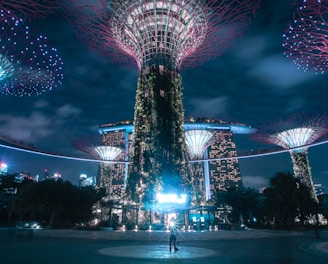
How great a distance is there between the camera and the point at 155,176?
107 ft

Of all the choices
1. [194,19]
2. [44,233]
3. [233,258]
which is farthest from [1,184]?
[233,258]

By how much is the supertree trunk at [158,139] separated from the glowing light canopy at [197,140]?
22.0 meters

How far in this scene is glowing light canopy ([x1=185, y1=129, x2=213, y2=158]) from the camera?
58438 millimetres

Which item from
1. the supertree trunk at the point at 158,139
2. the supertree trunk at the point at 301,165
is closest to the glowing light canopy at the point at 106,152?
the supertree trunk at the point at 158,139

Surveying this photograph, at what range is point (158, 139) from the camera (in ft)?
112

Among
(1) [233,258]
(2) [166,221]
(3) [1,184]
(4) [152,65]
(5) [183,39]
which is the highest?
(5) [183,39]

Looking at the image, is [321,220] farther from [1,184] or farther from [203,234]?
[1,184]

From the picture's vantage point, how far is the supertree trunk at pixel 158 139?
32844mm

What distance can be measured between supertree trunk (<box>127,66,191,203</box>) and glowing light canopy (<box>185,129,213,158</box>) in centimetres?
2199

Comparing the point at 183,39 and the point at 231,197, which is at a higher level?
the point at 183,39

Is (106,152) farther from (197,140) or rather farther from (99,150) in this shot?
(197,140)

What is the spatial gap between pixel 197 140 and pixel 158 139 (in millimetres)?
25520

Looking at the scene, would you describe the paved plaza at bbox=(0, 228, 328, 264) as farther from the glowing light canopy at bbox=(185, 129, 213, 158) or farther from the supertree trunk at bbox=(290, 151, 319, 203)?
the glowing light canopy at bbox=(185, 129, 213, 158)

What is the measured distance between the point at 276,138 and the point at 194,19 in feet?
101
